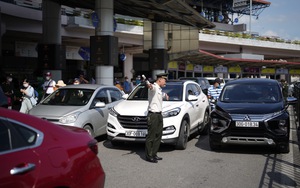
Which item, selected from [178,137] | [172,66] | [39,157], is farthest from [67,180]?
[172,66]

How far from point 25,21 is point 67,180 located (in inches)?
966

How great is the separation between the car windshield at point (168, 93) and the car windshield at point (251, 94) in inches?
44.8

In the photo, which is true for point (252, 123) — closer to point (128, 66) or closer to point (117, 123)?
point (117, 123)

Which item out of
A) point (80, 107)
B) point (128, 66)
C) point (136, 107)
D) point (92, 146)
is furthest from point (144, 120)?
point (128, 66)

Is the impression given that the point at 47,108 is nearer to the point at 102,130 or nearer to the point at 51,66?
the point at 102,130

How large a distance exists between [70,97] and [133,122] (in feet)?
Result: 7.86

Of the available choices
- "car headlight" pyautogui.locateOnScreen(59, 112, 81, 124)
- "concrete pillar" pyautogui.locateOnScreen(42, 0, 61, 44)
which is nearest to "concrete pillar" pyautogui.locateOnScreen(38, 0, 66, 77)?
"concrete pillar" pyautogui.locateOnScreen(42, 0, 61, 44)

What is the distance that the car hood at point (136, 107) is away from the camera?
27.8 ft

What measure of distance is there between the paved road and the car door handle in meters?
2.96

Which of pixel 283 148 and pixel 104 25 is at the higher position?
pixel 104 25

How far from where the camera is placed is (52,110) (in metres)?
9.02

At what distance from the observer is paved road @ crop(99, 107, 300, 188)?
6164mm

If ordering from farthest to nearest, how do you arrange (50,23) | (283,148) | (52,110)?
(50,23)
(52,110)
(283,148)

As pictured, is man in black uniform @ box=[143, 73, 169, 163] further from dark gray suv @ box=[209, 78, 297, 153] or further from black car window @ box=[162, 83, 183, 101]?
black car window @ box=[162, 83, 183, 101]
